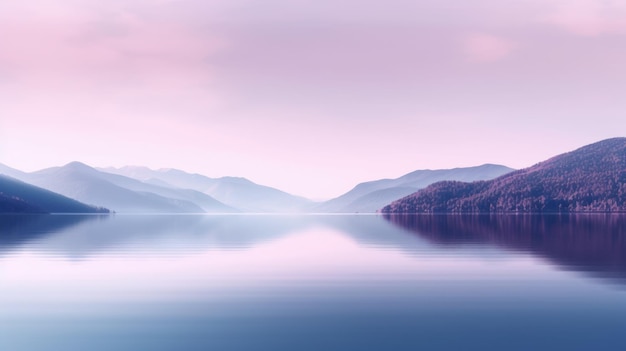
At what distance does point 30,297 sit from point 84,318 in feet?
24.8

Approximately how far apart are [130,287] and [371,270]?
18.9 metres

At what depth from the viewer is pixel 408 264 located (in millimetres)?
45969

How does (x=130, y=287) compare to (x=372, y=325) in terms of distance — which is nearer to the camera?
(x=372, y=325)

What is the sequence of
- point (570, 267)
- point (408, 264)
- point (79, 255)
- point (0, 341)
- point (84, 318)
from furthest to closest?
point (79, 255)
point (408, 264)
point (570, 267)
point (84, 318)
point (0, 341)

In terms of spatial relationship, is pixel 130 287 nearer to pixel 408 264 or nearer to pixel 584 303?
pixel 408 264

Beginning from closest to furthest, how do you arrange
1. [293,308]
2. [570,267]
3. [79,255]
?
[293,308], [570,267], [79,255]

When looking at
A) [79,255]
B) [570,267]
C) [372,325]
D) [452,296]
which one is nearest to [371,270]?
[452,296]

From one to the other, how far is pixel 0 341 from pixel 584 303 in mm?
28860

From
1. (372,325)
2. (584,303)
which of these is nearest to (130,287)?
(372,325)

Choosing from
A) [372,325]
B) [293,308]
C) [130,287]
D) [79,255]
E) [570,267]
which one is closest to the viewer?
[372,325]

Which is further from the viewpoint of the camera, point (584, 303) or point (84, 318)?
point (584, 303)

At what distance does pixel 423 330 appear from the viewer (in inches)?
912

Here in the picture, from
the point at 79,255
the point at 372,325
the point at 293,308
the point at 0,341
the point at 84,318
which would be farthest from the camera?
the point at 79,255

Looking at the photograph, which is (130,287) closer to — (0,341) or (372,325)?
(0,341)
